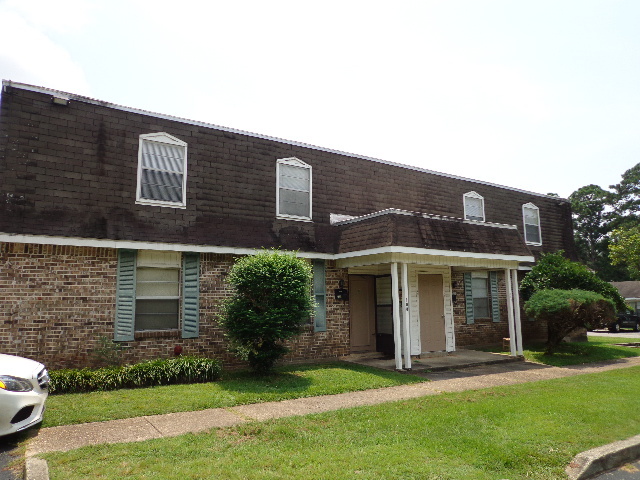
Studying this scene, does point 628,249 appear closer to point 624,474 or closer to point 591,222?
point 591,222

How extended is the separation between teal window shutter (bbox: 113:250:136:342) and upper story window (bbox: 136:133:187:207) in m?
1.34

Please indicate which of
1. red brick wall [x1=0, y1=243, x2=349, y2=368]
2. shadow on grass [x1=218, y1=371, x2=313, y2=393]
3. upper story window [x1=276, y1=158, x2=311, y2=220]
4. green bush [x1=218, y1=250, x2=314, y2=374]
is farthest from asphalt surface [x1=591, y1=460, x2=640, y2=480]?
upper story window [x1=276, y1=158, x2=311, y2=220]

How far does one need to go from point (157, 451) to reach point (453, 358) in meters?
9.48

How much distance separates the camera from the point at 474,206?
650 inches

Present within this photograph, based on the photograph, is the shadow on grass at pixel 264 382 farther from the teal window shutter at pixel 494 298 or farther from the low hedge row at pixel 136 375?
the teal window shutter at pixel 494 298

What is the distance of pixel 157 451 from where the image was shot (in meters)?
5.04

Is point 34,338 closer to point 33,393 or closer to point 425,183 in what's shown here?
point 33,393

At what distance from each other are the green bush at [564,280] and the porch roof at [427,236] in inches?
91.2

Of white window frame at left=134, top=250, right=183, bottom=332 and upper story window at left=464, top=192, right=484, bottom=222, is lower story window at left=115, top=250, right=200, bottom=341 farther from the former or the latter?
upper story window at left=464, top=192, right=484, bottom=222

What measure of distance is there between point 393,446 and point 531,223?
1539cm

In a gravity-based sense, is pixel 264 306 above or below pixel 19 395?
above

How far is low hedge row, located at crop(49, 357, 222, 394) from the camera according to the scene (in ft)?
26.1

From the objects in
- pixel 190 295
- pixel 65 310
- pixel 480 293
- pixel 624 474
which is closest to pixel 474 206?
pixel 480 293

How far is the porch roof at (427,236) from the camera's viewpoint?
423 inches
